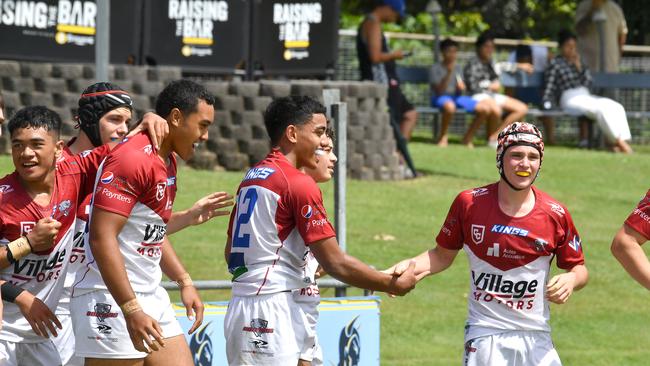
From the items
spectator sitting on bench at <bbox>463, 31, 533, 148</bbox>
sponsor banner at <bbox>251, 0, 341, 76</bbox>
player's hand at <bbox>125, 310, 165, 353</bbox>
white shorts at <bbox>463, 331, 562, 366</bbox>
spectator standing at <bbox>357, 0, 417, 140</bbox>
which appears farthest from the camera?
spectator sitting on bench at <bbox>463, 31, 533, 148</bbox>

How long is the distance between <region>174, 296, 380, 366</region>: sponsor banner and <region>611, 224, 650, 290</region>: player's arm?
267 cm

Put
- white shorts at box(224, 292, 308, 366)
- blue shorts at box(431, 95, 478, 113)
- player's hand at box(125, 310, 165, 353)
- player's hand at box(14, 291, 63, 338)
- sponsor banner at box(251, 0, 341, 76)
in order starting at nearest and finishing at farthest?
player's hand at box(125, 310, 165, 353) → player's hand at box(14, 291, 63, 338) → white shorts at box(224, 292, 308, 366) → sponsor banner at box(251, 0, 341, 76) → blue shorts at box(431, 95, 478, 113)

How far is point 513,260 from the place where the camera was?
7.50m

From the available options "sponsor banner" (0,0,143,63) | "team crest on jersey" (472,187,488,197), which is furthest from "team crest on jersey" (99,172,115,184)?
"sponsor banner" (0,0,143,63)

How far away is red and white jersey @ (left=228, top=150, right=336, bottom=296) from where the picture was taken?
275 inches

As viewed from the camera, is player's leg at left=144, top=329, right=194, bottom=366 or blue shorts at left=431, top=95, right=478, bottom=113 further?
blue shorts at left=431, top=95, right=478, bottom=113

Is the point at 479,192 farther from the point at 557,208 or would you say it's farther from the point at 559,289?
the point at 559,289

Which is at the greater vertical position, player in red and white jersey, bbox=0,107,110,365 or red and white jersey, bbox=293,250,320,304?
player in red and white jersey, bbox=0,107,110,365

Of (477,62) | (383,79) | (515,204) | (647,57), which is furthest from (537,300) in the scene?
(647,57)

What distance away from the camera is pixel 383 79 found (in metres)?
18.4

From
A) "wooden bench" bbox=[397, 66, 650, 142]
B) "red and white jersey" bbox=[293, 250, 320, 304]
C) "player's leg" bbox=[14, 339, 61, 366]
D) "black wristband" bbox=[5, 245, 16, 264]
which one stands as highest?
"wooden bench" bbox=[397, 66, 650, 142]

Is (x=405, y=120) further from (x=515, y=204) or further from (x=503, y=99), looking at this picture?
(x=515, y=204)

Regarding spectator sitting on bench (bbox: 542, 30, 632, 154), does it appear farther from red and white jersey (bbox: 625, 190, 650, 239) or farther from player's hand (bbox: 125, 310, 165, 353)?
player's hand (bbox: 125, 310, 165, 353)

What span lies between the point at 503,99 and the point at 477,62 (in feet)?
2.45
